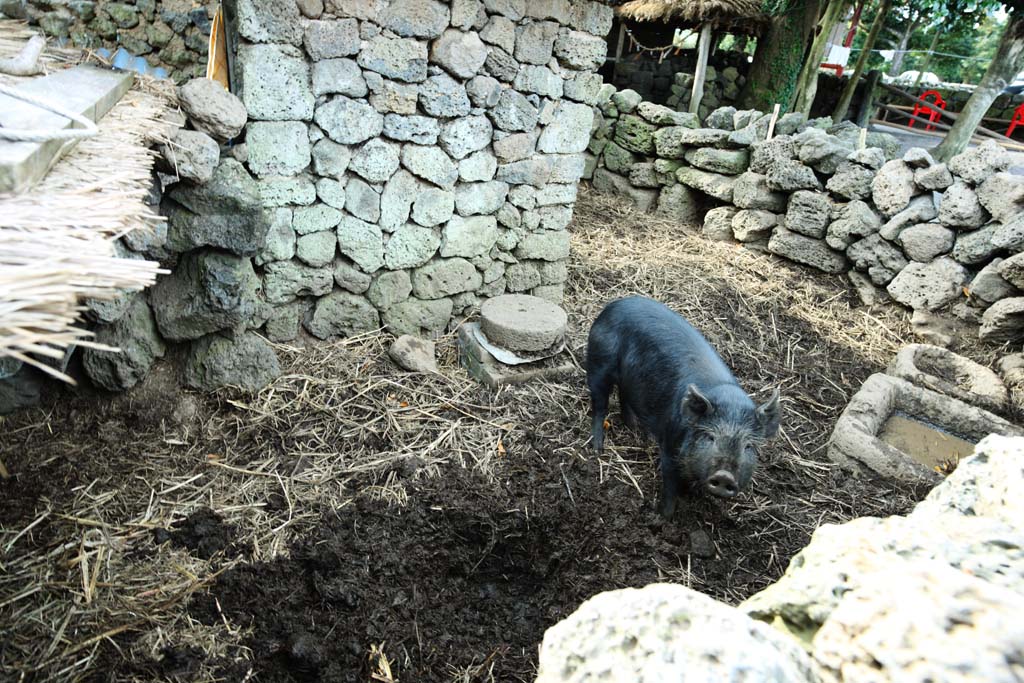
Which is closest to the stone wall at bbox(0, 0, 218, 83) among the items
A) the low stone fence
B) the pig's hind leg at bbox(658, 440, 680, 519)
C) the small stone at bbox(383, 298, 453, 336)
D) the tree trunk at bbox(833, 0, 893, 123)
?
the small stone at bbox(383, 298, 453, 336)

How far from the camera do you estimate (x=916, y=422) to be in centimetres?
422

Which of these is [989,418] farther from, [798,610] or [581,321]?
[798,610]

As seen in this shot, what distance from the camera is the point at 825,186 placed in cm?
618

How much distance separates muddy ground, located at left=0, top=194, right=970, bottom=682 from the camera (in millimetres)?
2379

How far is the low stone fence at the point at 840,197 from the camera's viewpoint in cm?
515

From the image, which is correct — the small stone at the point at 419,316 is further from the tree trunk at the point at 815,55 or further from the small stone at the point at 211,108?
the tree trunk at the point at 815,55

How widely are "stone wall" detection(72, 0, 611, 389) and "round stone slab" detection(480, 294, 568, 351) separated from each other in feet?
1.41

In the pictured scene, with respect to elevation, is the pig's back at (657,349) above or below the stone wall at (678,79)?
below

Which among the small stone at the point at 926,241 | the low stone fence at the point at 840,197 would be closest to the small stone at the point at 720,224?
the low stone fence at the point at 840,197

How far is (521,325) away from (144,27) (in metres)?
5.67

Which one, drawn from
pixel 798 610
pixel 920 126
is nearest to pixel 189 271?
pixel 798 610

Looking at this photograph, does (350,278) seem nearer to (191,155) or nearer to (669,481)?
(191,155)

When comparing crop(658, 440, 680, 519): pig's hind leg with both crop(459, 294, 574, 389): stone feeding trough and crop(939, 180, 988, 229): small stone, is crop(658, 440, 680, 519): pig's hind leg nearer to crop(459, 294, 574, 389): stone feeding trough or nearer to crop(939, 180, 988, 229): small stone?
crop(459, 294, 574, 389): stone feeding trough

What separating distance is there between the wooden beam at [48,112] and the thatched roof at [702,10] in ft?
25.2
